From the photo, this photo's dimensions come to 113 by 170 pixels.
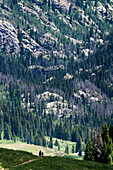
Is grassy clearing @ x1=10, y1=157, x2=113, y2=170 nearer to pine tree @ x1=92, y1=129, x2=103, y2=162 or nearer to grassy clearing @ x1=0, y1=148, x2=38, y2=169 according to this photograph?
grassy clearing @ x1=0, y1=148, x2=38, y2=169

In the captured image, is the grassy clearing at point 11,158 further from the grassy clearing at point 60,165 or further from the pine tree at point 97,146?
the pine tree at point 97,146

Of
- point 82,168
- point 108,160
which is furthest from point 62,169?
point 108,160

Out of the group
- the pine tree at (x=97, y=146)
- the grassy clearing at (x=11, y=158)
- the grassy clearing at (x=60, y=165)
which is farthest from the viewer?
the pine tree at (x=97, y=146)

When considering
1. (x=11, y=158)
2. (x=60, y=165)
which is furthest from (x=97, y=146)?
(x=60, y=165)

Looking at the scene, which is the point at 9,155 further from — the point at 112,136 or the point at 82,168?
the point at 112,136

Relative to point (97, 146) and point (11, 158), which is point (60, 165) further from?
point (97, 146)

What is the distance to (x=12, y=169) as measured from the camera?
271 ft

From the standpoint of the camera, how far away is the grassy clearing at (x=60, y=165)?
87.3 metres

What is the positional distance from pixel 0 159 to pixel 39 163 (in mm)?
10149

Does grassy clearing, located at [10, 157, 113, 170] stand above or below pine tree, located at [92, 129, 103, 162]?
above

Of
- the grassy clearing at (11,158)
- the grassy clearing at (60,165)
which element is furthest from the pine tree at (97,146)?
the grassy clearing at (11,158)

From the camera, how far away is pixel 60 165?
90.5 metres

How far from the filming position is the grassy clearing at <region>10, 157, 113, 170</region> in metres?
87.3

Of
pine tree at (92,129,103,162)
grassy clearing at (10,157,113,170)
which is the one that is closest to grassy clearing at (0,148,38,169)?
grassy clearing at (10,157,113,170)
